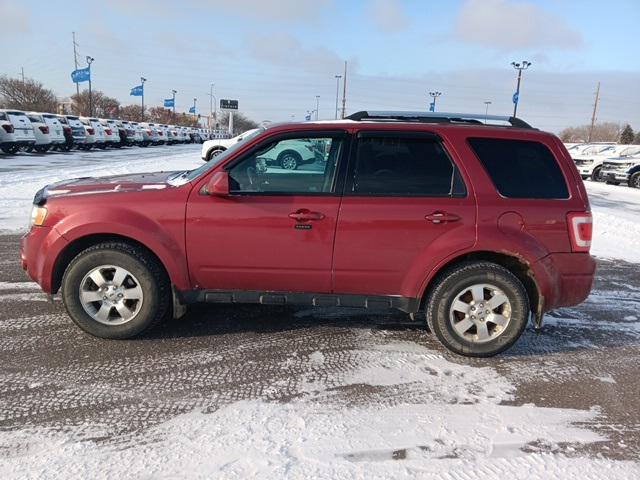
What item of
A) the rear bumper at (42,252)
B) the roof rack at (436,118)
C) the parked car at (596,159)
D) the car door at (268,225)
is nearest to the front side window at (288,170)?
the car door at (268,225)

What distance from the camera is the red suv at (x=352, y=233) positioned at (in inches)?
147

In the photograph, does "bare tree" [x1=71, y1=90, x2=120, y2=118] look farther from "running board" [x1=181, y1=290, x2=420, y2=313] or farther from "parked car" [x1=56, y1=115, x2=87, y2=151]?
"running board" [x1=181, y1=290, x2=420, y2=313]

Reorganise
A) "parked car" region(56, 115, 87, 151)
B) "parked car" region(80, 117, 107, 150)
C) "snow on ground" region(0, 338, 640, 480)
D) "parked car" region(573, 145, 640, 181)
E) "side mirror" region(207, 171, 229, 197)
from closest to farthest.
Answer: "snow on ground" region(0, 338, 640, 480), "side mirror" region(207, 171, 229, 197), "parked car" region(573, 145, 640, 181), "parked car" region(56, 115, 87, 151), "parked car" region(80, 117, 107, 150)

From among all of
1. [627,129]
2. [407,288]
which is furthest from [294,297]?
[627,129]

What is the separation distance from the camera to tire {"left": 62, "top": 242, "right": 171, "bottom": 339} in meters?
3.81

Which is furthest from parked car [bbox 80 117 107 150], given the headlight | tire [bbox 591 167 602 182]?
tire [bbox 591 167 602 182]

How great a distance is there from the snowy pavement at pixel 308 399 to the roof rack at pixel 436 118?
185cm

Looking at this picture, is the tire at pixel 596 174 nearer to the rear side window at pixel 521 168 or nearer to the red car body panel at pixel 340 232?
the rear side window at pixel 521 168

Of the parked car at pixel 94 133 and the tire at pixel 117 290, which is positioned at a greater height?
the parked car at pixel 94 133

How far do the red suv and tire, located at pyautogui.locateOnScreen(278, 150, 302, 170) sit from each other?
0.11m

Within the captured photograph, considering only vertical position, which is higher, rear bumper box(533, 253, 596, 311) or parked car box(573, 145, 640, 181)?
parked car box(573, 145, 640, 181)

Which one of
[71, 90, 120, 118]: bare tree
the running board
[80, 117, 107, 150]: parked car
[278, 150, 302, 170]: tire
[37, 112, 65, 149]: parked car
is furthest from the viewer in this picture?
[71, 90, 120, 118]: bare tree

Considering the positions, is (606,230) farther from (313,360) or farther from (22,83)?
(22,83)

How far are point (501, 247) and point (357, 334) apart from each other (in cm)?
142
